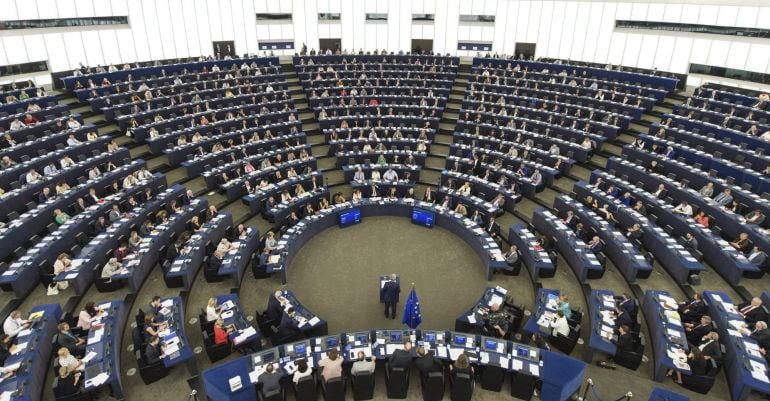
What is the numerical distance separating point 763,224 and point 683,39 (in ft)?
58.6

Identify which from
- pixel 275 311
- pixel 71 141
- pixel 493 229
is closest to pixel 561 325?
pixel 493 229

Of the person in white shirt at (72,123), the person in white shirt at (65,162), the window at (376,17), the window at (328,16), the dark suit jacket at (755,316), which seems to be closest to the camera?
the dark suit jacket at (755,316)

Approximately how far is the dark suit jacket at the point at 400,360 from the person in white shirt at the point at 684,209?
39.6 ft

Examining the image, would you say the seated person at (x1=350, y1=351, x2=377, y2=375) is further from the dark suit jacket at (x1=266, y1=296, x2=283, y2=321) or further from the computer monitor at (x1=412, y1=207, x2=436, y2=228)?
the computer monitor at (x1=412, y1=207, x2=436, y2=228)

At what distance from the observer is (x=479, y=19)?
1399 inches

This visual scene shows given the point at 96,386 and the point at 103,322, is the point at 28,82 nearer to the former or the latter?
the point at 103,322

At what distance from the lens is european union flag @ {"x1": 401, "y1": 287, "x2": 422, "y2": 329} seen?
469 inches

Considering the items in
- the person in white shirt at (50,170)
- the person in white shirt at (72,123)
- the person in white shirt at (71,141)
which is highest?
the person in white shirt at (72,123)

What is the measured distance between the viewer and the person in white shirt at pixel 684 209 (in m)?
15.7

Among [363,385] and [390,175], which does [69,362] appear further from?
[390,175]

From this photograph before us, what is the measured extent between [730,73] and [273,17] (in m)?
31.4

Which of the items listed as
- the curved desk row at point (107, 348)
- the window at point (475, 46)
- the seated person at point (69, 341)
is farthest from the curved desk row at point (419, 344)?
the window at point (475, 46)

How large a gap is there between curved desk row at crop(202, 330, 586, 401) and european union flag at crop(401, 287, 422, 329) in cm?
123

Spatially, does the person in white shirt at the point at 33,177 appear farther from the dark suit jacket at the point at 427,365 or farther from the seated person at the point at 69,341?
the dark suit jacket at the point at 427,365
